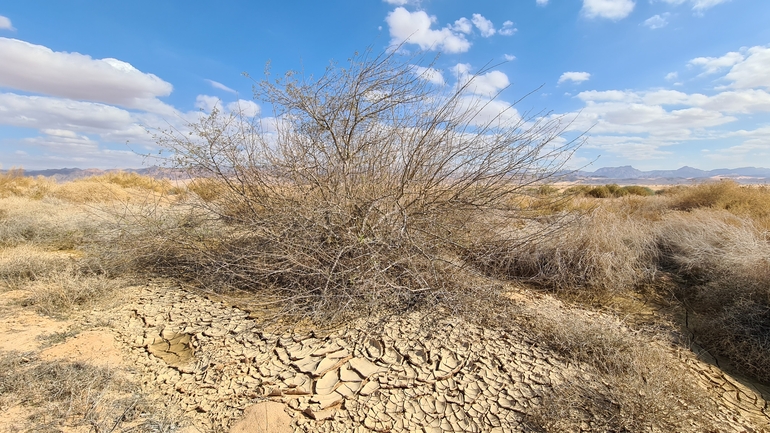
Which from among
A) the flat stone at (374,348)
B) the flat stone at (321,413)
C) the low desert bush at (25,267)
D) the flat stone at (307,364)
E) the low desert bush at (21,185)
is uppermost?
the low desert bush at (21,185)

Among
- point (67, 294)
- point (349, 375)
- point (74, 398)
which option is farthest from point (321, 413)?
point (67, 294)

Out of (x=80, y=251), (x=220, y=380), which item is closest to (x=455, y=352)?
(x=220, y=380)

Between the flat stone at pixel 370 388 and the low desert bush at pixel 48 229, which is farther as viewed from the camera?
the low desert bush at pixel 48 229

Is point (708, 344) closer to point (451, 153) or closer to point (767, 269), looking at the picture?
point (767, 269)

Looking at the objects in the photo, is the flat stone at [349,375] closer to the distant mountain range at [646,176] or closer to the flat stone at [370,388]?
the flat stone at [370,388]

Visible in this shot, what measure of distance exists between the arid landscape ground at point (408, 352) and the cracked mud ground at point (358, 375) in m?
0.01

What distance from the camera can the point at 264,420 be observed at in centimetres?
213

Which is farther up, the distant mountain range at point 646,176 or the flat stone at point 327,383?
the distant mountain range at point 646,176

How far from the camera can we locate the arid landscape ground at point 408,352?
2.14m

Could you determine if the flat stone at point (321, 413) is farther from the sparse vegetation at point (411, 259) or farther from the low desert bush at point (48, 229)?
the low desert bush at point (48, 229)

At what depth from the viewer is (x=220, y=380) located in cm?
248

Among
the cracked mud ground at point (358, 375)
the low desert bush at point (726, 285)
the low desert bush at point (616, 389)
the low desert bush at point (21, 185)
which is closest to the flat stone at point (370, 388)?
the cracked mud ground at point (358, 375)

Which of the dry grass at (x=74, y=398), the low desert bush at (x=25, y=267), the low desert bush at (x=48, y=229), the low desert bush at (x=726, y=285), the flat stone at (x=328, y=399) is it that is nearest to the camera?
the dry grass at (x=74, y=398)

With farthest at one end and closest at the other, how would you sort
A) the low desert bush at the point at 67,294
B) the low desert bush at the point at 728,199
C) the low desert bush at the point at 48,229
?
the low desert bush at the point at 728,199 < the low desert bush at the point at 48,229 < the low desert bush at the point at 67,294
